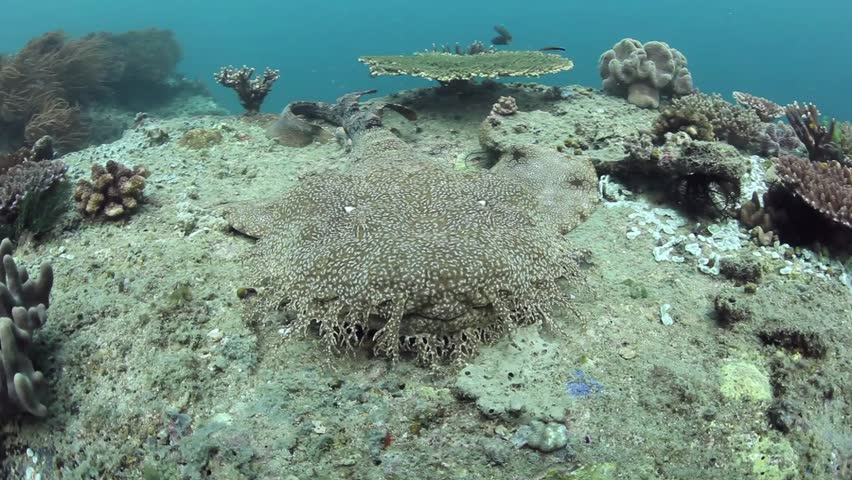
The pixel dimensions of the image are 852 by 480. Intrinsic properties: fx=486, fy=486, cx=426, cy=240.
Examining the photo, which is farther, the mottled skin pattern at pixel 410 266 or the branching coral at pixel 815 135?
the branching coral at pixel 815 135

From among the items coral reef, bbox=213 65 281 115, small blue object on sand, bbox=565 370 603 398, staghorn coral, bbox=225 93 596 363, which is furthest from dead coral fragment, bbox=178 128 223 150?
small blue object on sand, bbox=565 370 603 398

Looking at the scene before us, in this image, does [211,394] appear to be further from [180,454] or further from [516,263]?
[516,263]

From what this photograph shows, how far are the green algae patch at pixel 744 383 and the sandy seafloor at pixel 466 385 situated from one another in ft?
0.04

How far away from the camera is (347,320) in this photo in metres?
3.65

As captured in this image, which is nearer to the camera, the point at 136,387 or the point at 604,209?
the point at 136,387

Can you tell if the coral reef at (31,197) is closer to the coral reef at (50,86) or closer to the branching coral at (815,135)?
the coral reef at (50,86)

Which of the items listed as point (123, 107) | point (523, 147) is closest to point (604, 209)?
point (523, 147)

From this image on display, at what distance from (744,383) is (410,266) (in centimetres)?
261

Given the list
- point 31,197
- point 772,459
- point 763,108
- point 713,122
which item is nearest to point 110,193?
point 31,197

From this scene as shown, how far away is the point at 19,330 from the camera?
381 centimetres

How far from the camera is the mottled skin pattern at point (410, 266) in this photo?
3.57m

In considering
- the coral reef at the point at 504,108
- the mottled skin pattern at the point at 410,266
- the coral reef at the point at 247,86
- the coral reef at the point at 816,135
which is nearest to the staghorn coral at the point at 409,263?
the mottled skin pattern at the point at 410,266

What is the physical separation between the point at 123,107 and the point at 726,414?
65.6 feet

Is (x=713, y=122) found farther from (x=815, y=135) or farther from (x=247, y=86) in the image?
(x=247, y=86)
